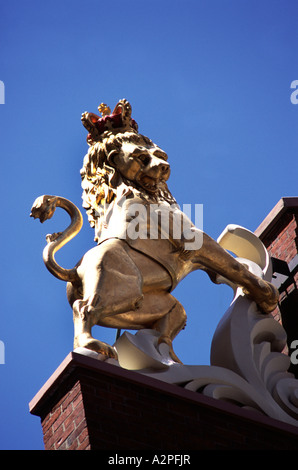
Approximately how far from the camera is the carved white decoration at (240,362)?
11.1 meters

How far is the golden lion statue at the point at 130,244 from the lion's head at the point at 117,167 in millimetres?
10

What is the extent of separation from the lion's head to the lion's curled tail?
39cm

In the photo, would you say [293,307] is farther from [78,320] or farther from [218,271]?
[78,320]

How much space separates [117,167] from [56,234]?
3.37ft

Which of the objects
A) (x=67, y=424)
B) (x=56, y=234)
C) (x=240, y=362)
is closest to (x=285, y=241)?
(x=240, y=362)

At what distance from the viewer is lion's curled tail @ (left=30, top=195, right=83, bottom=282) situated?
11.6 m

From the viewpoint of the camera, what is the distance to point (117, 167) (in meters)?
12.4

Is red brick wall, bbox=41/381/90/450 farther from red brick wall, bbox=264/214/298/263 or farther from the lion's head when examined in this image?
red brick wall, bbox=264/214/298/263

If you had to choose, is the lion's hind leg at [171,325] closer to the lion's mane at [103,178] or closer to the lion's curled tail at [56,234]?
the lion's curled tail at [56,234]

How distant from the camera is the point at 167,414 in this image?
412 inches

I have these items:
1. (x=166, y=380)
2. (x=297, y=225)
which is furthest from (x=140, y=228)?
(x=297, y=225)

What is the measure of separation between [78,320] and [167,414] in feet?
4.04

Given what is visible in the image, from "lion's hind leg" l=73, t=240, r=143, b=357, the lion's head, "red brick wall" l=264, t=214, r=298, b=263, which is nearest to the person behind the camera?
"lion's hind leg" l=73, t=240, r=143, b=357

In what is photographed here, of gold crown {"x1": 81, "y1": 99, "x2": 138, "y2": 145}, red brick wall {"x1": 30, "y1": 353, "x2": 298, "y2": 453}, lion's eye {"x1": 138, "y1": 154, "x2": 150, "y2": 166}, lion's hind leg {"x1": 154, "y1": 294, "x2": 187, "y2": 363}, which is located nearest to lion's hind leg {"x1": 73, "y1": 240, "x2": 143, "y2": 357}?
red brick wall {"x1": 30, "y1": 353, "x2": 298, "y2": 453}
